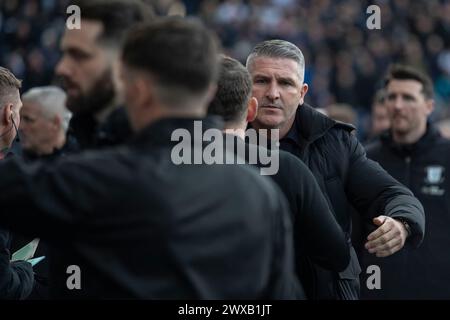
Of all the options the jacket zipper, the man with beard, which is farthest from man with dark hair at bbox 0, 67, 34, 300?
the jacket zipper

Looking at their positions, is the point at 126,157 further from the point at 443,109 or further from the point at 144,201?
the point at 443,109

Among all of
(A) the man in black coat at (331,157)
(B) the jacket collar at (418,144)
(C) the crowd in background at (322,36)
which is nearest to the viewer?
(A) the man in black coat at (331,157)

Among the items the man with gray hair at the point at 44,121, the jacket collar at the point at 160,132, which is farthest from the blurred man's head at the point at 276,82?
the jacket collar at the point at 160,132

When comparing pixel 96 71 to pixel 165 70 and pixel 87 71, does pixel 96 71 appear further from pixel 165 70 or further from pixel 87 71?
pixel 165 70

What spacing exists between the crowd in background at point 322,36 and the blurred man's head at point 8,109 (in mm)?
9423

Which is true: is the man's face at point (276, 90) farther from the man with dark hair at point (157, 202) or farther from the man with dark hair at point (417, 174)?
the man with dark hair at point (417, 174)

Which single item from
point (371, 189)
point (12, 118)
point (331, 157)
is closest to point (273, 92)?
point (331, 157)

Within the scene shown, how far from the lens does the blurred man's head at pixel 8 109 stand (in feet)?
13.0

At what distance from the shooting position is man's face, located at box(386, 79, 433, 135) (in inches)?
259

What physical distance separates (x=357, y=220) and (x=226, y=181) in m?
3.47

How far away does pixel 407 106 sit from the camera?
6.67 metres

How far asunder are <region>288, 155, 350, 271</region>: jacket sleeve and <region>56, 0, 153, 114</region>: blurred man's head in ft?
3.28

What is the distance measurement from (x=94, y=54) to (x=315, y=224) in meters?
1.15
